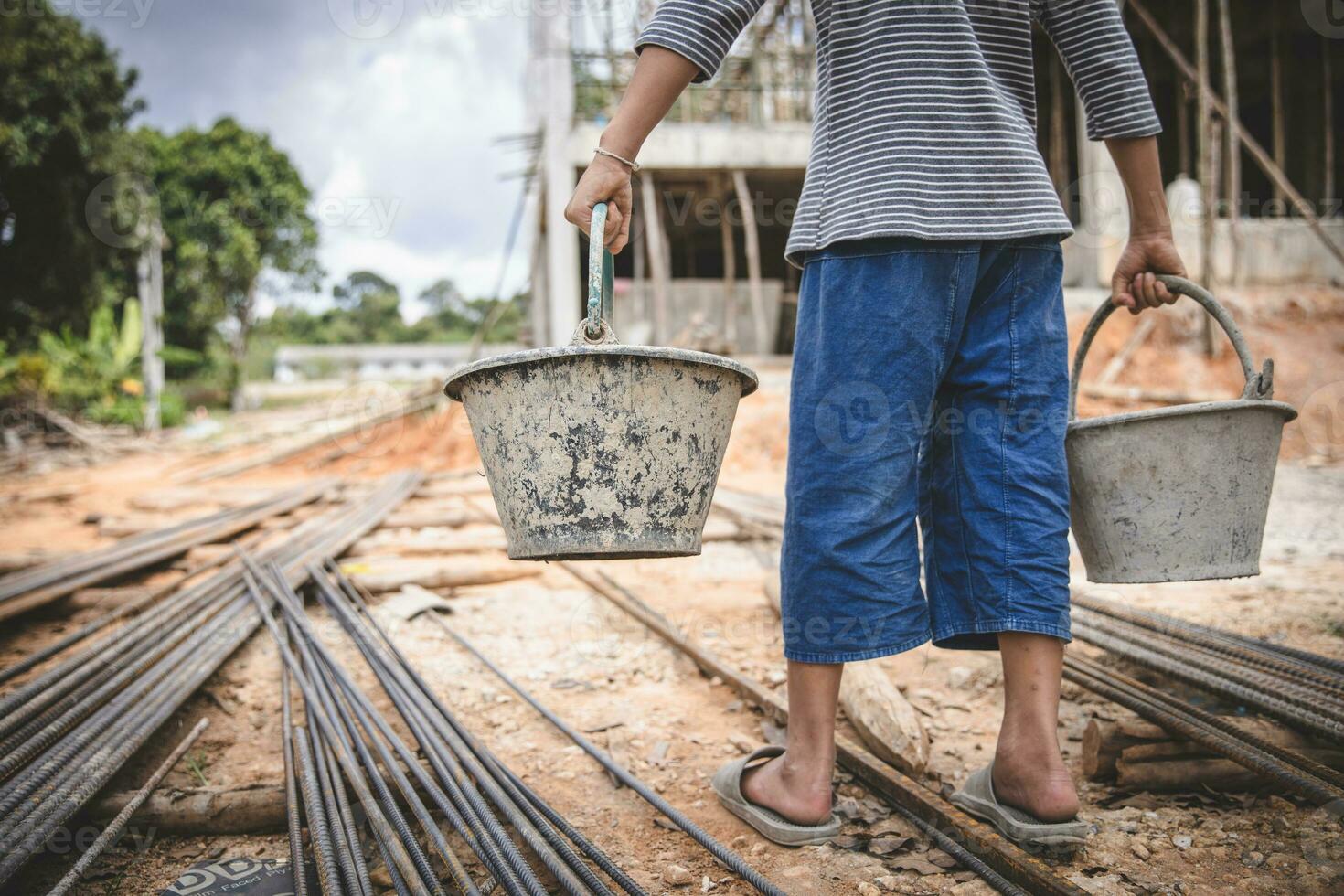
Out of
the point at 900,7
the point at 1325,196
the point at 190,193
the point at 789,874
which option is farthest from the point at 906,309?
the point at 190,193

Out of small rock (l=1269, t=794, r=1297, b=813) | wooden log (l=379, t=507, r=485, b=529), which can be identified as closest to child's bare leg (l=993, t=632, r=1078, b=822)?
small rock (l=1269, t=794, r=1297, b=813)

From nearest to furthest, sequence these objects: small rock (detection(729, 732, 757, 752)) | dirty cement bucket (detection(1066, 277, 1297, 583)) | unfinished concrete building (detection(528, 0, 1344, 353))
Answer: dirty cement bucket (detection(1066, 277, 1297, 583)), small rock (detection(729, 732, 757, 752)), unfinished concrete building (detection(528, 0, 1344, 353))

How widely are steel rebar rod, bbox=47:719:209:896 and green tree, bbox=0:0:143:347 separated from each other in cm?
1415

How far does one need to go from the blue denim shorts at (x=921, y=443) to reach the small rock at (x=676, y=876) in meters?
0.42

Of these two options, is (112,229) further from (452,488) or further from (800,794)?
(800,794)

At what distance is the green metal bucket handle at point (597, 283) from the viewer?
4.54ft

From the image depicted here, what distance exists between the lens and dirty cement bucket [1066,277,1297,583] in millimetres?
1595

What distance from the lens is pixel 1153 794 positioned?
163 centimetres

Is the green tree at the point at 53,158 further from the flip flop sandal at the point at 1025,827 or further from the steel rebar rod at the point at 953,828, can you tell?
the flip flop sandal at the point at 1025,827

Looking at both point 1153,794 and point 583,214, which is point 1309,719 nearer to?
point 1153,794

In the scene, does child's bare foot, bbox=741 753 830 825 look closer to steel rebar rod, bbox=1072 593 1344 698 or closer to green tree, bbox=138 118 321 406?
steel rebar rod, bbox=1072 593 1344 698

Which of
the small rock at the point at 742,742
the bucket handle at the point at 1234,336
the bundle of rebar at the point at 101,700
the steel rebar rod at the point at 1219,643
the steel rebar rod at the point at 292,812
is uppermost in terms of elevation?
the bucket handle at the point at 1234,336

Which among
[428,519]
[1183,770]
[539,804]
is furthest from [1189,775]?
[428,519]

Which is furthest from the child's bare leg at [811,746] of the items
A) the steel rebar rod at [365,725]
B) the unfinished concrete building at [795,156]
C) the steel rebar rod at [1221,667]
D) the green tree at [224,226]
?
the green tree at [224,226]
